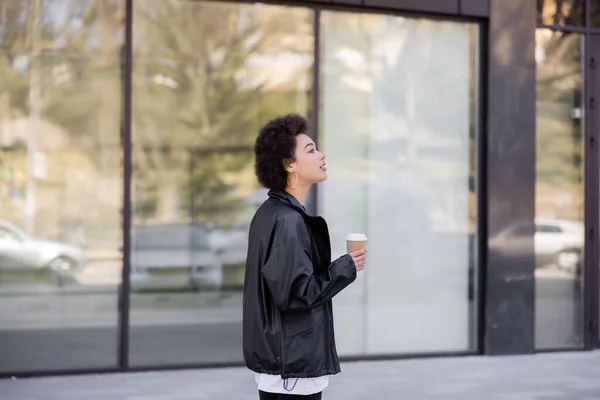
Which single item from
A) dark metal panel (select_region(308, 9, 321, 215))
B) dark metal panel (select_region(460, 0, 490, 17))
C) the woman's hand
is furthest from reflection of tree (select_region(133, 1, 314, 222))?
the woman's hand

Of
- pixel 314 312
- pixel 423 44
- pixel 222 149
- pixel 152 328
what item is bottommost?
pixel 152 328

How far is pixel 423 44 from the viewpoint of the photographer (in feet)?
30.5

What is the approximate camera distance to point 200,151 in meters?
8.89

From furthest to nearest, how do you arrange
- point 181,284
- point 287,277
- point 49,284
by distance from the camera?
1. point 181,284
2. point 49,284
3. point 287,277

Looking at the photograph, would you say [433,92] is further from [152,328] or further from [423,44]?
[152,328]

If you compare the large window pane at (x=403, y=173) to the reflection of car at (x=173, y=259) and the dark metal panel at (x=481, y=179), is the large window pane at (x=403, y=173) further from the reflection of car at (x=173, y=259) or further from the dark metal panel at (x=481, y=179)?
the reflection of car at (x=173, y=259)

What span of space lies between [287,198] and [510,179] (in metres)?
6.13

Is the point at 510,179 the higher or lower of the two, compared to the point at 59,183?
higher

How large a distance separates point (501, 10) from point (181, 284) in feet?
14.3

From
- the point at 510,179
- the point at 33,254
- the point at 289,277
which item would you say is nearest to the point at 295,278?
A: the point at 289,277

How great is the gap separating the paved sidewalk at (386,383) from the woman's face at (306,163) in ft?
12.7

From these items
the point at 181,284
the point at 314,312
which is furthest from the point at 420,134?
the point at 314,312

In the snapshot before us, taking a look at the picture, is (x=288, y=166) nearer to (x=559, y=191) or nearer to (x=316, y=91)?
(x=316, y=91)

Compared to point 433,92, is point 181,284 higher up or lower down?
lower down
